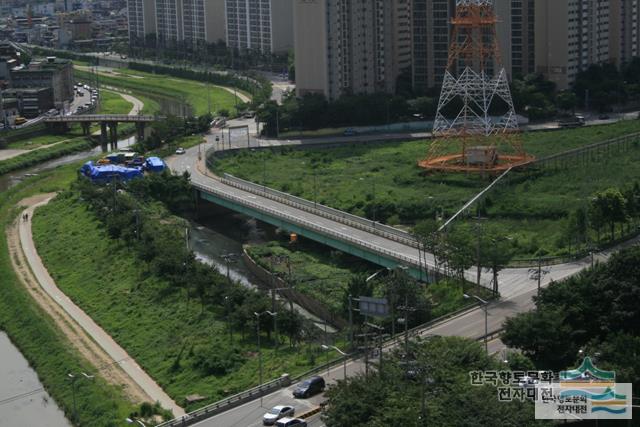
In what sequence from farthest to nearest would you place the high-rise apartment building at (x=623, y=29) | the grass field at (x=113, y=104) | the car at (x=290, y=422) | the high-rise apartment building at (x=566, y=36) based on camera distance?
the grass field at (x=113, y=104) → the high-rise apartment building at (x=623, y=29) → the high-rise apartment building at (x=566, y=36) → the car at (x=290, y=422)

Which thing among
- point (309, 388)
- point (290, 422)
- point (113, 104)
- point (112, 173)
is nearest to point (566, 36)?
point (112, 173)

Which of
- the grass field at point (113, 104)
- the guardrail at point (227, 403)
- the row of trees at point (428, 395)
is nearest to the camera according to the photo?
the row of trees at point (428, 395)

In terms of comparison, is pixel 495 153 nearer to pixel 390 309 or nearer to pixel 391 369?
pixel 390 309

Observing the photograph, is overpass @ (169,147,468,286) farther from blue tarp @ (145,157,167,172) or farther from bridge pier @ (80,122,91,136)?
bridge pier @ (80,122,91,136)

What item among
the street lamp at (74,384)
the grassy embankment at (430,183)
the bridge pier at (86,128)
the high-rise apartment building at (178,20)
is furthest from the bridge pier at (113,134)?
the street lamp at (74,384)

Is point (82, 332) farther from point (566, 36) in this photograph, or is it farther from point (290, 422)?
point (566, 36)

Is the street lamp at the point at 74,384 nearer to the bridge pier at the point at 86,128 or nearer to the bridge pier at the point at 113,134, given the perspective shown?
the bridge pier at the point at 113,134

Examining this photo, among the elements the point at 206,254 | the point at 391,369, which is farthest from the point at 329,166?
the point at 391,369
